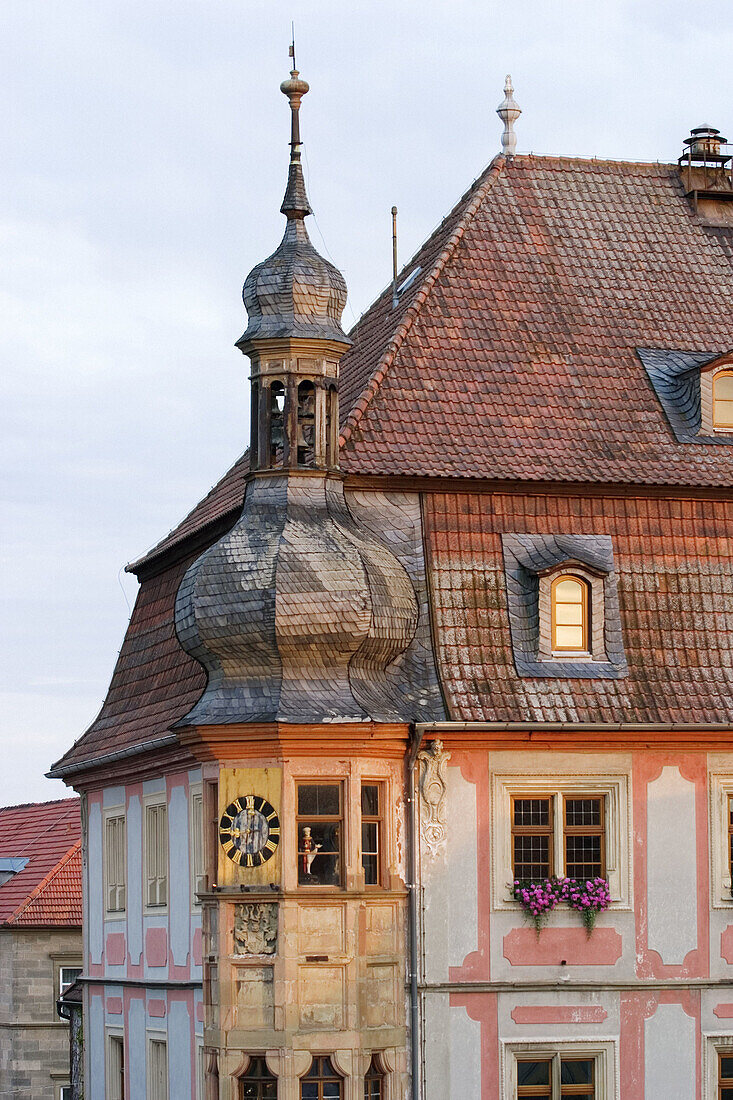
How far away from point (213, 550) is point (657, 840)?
22.9 feet

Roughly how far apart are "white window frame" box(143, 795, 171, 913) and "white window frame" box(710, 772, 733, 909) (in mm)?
8443

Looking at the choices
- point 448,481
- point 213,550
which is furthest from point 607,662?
point 213,550

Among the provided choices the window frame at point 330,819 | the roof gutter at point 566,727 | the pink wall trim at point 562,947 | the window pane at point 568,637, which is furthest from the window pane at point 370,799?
the window pane at point 568,637

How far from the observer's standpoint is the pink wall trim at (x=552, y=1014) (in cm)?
3397

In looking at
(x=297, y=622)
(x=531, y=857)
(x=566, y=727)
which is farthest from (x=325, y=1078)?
(x=297, y=622)

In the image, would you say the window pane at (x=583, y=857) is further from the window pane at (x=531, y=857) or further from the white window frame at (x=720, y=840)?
the white window frame at (x=720, y=840)

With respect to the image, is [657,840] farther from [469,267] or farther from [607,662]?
[469,267]

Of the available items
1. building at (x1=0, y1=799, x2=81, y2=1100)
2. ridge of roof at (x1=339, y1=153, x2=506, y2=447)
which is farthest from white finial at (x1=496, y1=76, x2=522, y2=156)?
building at (x1=0, y1=799, x2=81, y2=1100)

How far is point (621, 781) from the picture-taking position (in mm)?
34750

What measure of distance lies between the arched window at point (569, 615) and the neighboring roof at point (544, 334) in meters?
1.45

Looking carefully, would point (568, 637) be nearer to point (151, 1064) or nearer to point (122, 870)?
point (151, 1064)

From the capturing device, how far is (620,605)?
3531cm

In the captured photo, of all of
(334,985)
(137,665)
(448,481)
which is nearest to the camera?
(334,985)

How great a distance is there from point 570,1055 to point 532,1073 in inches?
21.4
